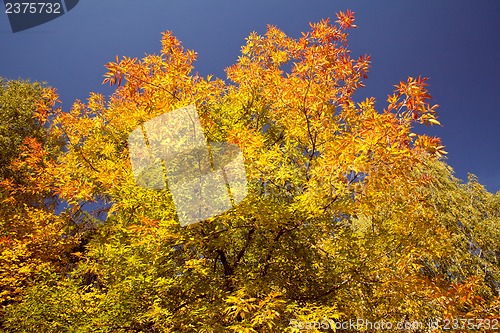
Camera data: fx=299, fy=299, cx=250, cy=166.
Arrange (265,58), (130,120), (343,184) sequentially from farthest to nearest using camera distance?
(265,58) < (130,120) < (343,184)

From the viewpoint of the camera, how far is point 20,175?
1317 centimetres

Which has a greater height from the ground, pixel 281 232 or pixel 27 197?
pixel 27 197

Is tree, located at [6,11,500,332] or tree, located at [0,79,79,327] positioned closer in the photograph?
tree, located at [6,11,500,332]

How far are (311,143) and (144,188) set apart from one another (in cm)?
320

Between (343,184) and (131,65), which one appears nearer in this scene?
(343,184)

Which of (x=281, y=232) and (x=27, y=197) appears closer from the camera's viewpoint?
(x=281, y=232)

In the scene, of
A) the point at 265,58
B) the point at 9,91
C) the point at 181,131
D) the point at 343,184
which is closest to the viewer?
the point at 343,184

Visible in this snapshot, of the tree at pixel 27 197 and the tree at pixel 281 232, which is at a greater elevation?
the tree at pixel 27 197

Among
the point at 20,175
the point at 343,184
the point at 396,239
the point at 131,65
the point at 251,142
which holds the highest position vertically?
the point at 20,175

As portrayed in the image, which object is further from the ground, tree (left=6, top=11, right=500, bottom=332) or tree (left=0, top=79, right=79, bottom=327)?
tree (left=0, top=79, right=79, bottom=327)

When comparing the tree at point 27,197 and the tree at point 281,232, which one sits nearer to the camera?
the tree at point 281,232

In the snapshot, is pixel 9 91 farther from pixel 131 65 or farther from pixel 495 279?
pixel 495 279

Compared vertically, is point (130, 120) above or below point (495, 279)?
above

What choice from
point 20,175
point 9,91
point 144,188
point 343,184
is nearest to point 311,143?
point 343,184
